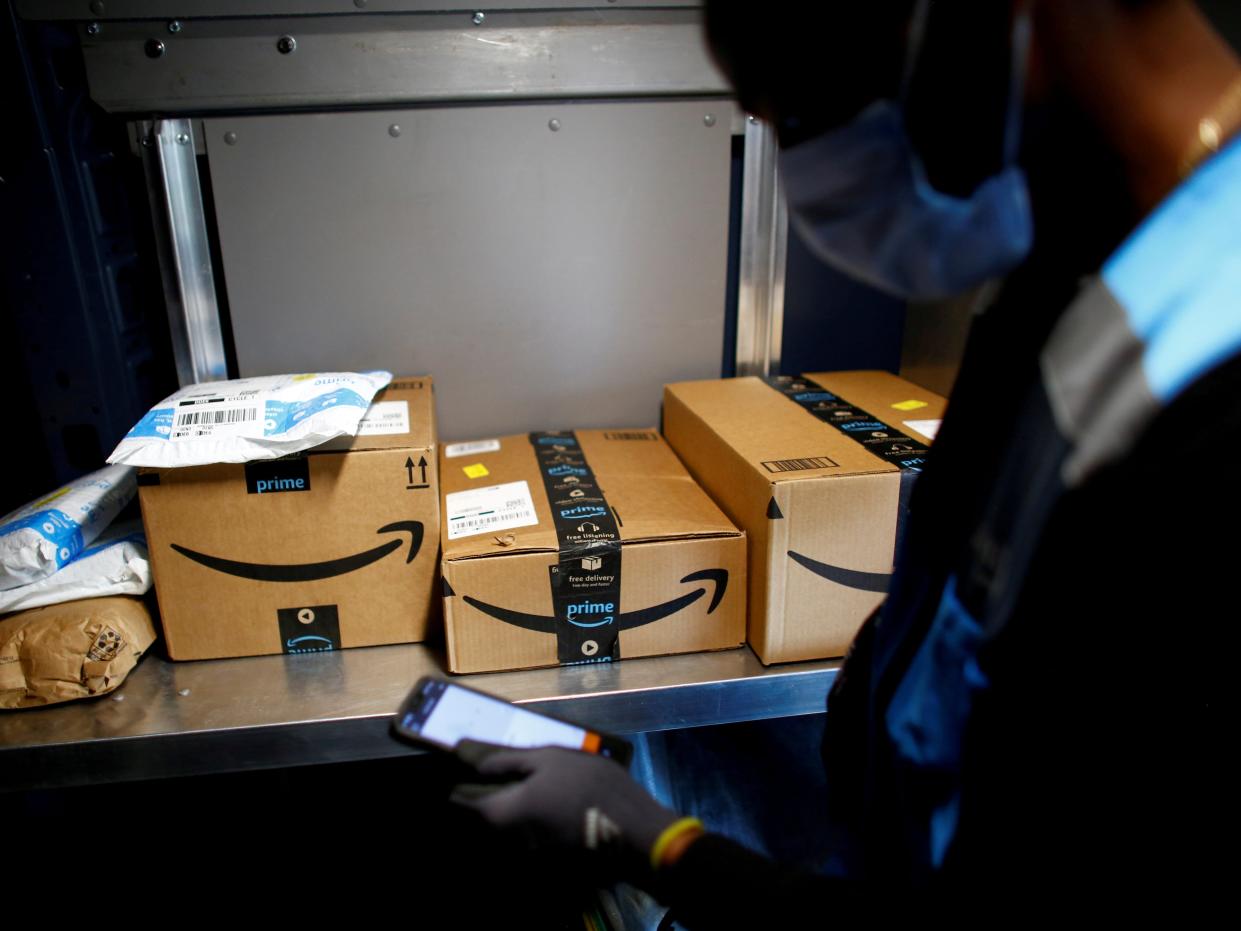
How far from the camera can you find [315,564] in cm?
97

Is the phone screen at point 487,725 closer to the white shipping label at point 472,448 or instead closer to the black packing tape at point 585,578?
the black packing tape at point 585,578

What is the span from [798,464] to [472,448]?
0.52 metres

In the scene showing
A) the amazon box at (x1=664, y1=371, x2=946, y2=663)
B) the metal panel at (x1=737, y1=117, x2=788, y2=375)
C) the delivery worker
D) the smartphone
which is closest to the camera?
the delivery worker

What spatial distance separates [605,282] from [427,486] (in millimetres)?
498

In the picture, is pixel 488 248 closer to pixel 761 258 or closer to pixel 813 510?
pixel 761 258

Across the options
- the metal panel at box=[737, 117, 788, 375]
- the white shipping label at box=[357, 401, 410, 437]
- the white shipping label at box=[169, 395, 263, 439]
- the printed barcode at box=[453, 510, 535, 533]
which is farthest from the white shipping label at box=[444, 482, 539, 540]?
the metal panel at box=[737, 117, 788, 375]

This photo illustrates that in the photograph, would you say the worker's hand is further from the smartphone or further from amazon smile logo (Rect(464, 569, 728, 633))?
amazon smile logo (Rect(464, 569, 728, 633))

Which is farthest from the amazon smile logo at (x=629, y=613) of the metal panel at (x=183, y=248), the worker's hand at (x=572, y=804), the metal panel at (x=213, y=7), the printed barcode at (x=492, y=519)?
the metal panel at (x=213, y=7)

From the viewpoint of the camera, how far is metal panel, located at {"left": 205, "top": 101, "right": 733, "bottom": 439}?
1165mm

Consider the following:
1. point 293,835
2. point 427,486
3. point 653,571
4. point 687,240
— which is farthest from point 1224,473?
point 293,835

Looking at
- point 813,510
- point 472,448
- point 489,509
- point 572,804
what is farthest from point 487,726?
point 472,448

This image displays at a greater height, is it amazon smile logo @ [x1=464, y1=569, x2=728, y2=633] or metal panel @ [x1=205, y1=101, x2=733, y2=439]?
metal panel @ [x1=205, y1=101, x2=733, y2=439]

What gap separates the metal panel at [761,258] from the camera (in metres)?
1.28

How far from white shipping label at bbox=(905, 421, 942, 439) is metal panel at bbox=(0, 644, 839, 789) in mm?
325
